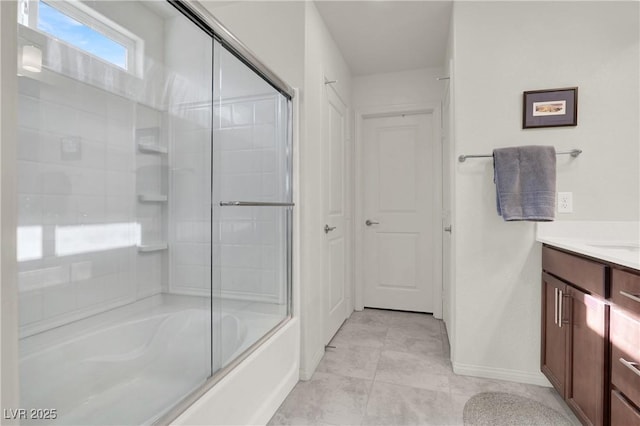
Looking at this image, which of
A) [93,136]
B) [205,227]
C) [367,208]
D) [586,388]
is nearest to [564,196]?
[586,388]

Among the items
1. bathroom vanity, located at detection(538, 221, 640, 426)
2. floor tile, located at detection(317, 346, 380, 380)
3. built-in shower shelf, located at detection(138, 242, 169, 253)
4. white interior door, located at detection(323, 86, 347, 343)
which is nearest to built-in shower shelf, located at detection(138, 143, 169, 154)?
built-in shower shelf, located at detection(138, 242, 169, 253)

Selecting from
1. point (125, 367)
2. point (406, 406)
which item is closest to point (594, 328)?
point (406, 406)

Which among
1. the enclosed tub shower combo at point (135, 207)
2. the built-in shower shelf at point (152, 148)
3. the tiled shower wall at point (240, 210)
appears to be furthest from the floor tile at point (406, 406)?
the built-in shower shelf at point (152, 148)

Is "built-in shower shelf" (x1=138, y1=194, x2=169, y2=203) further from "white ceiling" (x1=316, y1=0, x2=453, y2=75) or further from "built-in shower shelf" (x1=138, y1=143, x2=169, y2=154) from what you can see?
"white ceiling" (x1=316, y1=0, x2=453, y2=75)

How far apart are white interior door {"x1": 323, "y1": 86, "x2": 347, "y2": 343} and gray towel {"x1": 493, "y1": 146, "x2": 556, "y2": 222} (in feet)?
3.74

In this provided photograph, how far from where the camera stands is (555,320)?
1773 mm

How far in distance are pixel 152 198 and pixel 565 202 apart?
2236 millimetres

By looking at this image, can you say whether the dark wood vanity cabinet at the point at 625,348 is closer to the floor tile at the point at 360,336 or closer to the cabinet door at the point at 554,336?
the cabinet door at the point at 554,336

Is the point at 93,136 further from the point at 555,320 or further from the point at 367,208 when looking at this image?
the point at 367,208

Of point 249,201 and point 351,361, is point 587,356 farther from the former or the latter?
point 249,201

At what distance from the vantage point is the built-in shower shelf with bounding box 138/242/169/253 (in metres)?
1.51

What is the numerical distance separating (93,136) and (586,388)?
2.29m

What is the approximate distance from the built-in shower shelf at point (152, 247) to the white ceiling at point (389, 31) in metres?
1.84

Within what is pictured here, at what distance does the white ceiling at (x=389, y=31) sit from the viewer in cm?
229
